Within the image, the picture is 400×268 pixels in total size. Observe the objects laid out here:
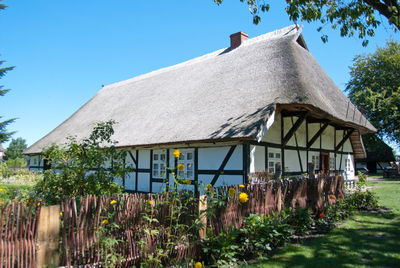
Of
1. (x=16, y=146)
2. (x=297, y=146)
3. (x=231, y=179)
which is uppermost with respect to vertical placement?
(x=16, y=146)

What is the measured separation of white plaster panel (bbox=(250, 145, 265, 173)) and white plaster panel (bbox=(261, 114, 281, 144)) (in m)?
0.49

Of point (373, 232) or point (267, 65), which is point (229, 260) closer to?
point (373, 232)

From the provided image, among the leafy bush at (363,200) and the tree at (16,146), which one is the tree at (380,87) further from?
the tree at (16,146)

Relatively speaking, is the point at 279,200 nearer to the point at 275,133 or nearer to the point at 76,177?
the point at 76,177

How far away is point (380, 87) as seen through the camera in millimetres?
31500

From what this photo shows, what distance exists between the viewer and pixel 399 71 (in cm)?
3014

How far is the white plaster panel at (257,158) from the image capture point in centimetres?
905

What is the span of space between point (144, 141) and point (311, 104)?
231 inches

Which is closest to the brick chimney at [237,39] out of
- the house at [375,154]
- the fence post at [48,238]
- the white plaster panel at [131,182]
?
the white plaster panel at [131,182]

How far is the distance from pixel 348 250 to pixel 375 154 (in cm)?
3859

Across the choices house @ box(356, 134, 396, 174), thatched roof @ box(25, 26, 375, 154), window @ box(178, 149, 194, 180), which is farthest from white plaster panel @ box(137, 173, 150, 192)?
house @ box(356, 134, 396, 174)

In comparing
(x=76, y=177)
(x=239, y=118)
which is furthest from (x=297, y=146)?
(x=76, y=177)

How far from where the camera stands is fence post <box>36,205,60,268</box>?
3.05m

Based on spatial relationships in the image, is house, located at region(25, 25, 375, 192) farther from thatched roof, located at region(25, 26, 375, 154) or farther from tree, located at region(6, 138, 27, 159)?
tree, located at region(6, 138, 27, 159)
